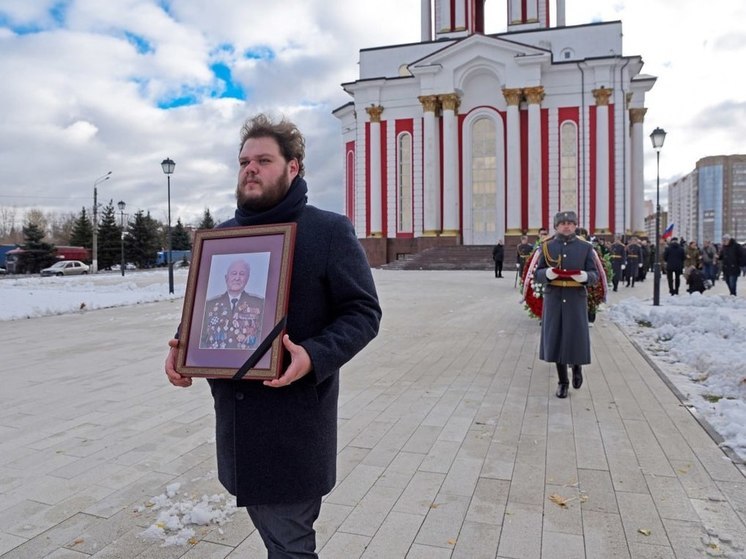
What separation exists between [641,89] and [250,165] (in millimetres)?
41811

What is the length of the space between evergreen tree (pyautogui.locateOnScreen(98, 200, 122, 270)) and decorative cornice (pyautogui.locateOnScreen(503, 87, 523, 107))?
37.5 metres

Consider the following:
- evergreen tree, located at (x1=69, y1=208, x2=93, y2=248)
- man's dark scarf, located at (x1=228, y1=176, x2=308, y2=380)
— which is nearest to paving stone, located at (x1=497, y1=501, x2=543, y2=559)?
man's dark scarf, located at (x1=228, y1=176, x2=308, y2=380)

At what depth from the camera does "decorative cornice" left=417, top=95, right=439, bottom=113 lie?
1462 inches

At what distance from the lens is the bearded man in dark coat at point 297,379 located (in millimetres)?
2168

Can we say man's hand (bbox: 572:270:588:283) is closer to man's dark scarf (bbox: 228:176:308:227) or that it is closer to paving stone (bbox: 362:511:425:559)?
paving stone (bbox: 362:511:425:559)

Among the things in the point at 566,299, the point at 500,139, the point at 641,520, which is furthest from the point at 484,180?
the point at 641,520

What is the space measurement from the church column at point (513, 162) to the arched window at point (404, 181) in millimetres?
6262

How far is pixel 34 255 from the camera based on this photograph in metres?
49.0

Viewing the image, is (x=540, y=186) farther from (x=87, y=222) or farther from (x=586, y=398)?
(x=87, y=222)

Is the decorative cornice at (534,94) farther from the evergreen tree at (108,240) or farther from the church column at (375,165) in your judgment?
the evergreen tree at (108,240)

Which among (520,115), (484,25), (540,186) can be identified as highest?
(484,25)

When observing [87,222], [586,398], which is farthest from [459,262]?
[87,222]

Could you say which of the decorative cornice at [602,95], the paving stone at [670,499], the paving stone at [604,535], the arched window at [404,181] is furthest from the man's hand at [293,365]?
the decorative cornice at [602,95]

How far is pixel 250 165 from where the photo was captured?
7.28ft
